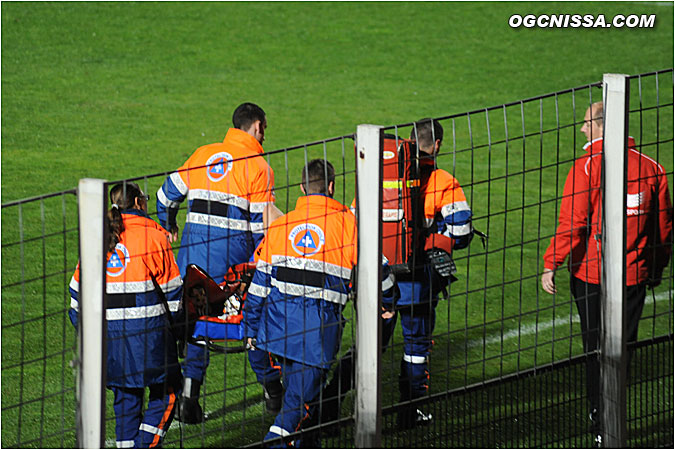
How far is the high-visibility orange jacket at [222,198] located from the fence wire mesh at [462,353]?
0.39m

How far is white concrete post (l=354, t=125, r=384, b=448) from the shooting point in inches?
176

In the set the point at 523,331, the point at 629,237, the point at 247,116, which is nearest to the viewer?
the point at 629,237

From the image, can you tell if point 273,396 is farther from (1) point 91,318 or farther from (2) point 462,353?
(1) point 91,318

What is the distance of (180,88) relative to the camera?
18406mm

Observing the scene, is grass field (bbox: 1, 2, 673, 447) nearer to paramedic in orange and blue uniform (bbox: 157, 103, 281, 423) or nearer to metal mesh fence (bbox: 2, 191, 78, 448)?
metal mesh fence (bbox: 2, 191, 78, 448)

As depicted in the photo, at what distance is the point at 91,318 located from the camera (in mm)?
4090

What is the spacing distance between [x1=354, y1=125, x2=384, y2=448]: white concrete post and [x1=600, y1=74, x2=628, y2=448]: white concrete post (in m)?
1.27

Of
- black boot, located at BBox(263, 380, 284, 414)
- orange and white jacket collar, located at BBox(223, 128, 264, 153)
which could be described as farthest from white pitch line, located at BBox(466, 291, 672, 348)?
orange and white jacket collar, located at BBox(223, 128, 264, 153)

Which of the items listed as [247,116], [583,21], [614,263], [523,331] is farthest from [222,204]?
[583,21]

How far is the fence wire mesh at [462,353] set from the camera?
204 inches

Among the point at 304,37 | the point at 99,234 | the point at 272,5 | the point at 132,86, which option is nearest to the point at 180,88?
the point at 132,86

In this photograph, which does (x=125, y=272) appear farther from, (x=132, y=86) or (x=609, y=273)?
(x=132, y=86)

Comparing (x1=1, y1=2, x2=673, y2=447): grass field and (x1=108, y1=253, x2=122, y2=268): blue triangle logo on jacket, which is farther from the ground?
(x1=1, y1=2, x2=673, y2=447): grass field

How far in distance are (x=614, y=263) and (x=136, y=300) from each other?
241cm
